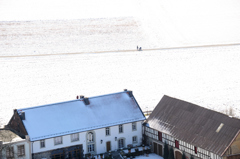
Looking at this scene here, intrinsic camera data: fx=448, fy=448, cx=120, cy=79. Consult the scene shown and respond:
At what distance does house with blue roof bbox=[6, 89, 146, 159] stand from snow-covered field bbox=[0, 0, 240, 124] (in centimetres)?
722

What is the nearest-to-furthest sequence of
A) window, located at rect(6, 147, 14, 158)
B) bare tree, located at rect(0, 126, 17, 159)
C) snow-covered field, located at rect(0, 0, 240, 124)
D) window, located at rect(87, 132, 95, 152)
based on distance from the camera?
bare tree, located at rect(0, 126, 17, 159) → window, located at rect(6, 147, 14, 158) → window, located at rect(87, 132, 95, 152) → snow-covered field, located at rect(0, 0, 240, 124)

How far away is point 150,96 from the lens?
166ft

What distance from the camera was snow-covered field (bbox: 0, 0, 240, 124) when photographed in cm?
5184

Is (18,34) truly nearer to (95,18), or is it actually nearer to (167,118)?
(95,18)

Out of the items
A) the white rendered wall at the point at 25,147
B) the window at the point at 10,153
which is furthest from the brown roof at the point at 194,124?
the window at the point at 10,153

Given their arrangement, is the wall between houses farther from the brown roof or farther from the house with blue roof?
the brown roof

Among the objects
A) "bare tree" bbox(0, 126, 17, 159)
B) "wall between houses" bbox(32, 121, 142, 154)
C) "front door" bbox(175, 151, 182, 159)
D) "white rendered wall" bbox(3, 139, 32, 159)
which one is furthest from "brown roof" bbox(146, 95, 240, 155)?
"bare tree" bbox(0, 126, 17, 159)

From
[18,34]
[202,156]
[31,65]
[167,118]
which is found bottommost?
[202,156]

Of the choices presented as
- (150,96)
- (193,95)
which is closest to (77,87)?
(150,96)

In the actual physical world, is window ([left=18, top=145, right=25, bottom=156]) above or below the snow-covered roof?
below

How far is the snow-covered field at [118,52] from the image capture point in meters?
51.8

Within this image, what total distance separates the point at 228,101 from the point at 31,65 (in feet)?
92.1

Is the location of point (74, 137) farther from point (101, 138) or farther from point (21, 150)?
point (21, 150)

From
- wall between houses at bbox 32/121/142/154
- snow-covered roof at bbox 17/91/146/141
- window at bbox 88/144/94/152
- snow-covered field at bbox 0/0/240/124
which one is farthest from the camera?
snow-covered field at bbox 0/0/240/124
